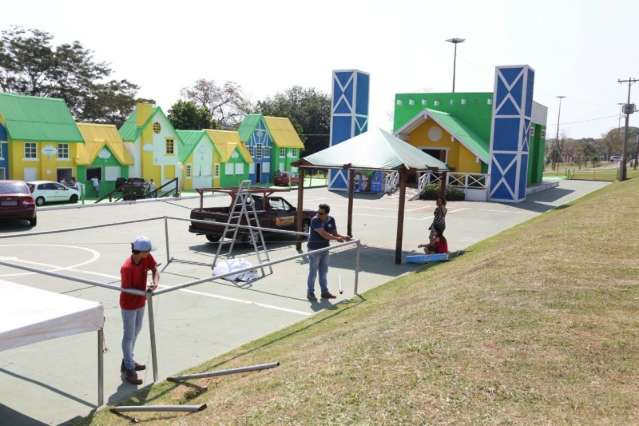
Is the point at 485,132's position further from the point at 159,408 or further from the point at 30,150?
the point at 159,408

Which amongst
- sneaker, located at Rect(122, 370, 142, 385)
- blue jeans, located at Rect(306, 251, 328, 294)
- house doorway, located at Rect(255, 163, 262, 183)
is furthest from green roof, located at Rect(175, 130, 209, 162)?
sneaker, located at Rect(122, 370, 142, 385)

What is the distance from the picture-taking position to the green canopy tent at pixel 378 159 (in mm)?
15734

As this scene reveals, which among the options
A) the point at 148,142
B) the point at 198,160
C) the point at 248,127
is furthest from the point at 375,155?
the point at 248,127

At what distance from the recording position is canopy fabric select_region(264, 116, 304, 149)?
5730 cm

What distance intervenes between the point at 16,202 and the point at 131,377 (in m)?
16.6

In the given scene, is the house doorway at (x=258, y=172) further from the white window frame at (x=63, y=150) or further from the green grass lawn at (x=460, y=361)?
the green grass lawn at (x=460, y=361)

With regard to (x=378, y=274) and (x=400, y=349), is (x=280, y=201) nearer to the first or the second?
(x=378, y=274)

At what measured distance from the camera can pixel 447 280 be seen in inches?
444

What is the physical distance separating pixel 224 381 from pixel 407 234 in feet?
49.3

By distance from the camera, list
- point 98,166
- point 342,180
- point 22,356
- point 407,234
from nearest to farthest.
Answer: point 22,356 → point 407,234 → point 98,166 → point 342,180

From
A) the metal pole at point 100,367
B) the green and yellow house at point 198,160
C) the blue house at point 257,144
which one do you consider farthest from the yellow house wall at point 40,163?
the metal pole at point 100,367

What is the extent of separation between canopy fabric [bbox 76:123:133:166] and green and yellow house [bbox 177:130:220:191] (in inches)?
206

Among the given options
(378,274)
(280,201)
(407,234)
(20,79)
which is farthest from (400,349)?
(20,79)

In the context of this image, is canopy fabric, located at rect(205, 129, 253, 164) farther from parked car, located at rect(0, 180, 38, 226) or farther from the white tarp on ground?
the white tarp on ground
